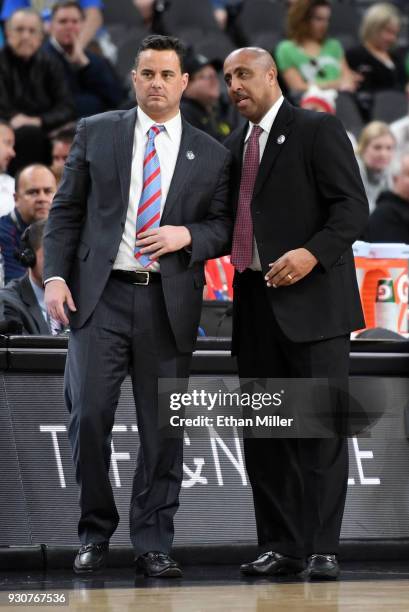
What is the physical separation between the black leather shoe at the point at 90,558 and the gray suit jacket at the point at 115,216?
0.75 meters

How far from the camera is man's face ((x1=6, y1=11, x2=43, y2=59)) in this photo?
8.69m

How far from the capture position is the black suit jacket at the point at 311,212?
4.48m

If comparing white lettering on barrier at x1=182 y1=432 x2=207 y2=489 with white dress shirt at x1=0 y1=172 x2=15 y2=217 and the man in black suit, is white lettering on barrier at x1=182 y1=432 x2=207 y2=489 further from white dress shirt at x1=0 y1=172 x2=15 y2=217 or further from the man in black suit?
white dress shirt at x1=0 y1=172 x2=15 y2=217

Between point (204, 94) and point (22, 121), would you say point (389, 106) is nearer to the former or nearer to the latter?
point (204, 94)

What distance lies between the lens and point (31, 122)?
28.1 ft

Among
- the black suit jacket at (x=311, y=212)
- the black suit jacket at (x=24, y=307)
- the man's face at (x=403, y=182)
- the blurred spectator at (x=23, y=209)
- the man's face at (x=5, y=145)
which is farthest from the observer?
the man's face at (x=403, y=182)

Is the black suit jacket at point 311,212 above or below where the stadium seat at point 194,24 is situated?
below

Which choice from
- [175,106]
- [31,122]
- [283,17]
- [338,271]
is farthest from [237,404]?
[283,17]

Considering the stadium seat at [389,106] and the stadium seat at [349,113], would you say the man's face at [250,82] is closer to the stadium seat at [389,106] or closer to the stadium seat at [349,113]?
the stadium seat at [349,113]

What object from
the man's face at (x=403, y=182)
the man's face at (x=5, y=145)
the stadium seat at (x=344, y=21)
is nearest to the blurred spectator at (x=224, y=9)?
the stadium seat at (x=344, y=21)

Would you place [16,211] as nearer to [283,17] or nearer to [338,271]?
[338,271]

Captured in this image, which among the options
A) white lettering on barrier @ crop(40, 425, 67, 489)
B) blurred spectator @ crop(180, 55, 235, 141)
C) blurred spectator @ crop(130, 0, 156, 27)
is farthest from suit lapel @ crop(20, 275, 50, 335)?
blurred spectator @ crop(130, 0, 156, 27)

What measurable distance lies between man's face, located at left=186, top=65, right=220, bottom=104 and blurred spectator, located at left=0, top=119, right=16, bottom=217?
1706mm

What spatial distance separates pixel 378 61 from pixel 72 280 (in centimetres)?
715
